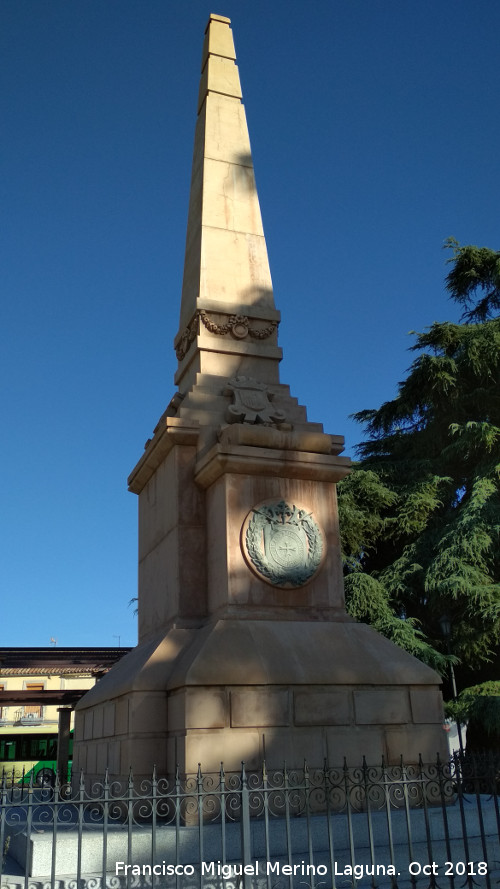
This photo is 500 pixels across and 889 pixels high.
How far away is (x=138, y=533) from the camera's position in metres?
11.4

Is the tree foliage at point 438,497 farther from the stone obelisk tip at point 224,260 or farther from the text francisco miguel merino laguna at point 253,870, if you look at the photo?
the text francisco miguel merino laguna at point 253,870

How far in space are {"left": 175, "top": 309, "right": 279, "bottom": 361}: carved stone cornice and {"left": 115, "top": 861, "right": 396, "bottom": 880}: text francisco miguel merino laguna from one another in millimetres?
6808

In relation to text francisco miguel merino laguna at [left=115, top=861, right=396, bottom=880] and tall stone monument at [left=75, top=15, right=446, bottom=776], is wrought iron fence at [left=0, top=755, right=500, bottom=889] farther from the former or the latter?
tall stone monument at [left=75, top=15, right=446, bottom=776]

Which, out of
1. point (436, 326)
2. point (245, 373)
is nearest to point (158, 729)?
point (245, 373)

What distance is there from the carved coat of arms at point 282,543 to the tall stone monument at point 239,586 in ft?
0.05

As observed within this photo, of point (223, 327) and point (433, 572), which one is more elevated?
point (223, 327)

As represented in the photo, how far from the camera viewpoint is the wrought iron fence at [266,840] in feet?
17.8

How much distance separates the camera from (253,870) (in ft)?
18.3

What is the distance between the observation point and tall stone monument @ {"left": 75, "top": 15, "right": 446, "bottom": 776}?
775cm

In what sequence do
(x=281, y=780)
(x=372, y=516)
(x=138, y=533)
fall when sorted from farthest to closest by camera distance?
(x=372, y=516)
(x=138, y=533)
(x=281, y=780)

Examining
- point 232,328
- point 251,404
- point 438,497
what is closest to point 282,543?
point 251,404

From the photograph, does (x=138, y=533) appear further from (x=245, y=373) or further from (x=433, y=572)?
(x=433, y=572)

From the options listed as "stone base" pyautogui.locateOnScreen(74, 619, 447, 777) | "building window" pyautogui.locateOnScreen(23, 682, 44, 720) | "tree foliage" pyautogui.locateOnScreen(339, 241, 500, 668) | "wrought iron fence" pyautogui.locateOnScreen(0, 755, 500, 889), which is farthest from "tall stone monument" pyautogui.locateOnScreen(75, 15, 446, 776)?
"building window" pyautogui.locateOnScreen(23, 682, 44, 720)

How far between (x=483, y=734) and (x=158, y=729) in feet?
35.2
